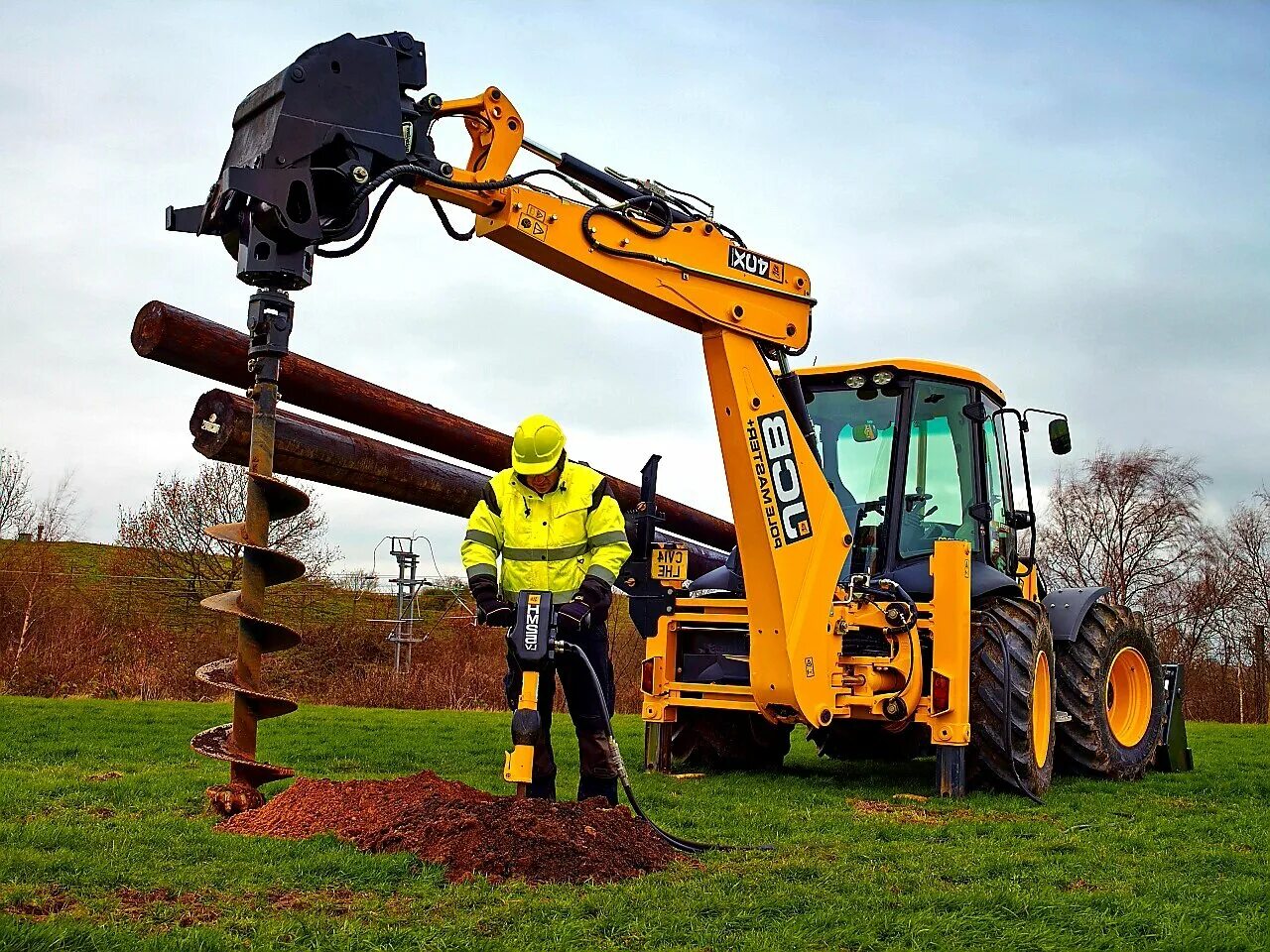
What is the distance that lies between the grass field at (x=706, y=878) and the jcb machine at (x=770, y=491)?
0.69 m

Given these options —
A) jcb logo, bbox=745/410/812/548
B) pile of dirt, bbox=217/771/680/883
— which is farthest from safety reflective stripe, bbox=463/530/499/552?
jcb logo, bbox=745/410/812/548

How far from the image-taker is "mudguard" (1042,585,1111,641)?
31.9ft

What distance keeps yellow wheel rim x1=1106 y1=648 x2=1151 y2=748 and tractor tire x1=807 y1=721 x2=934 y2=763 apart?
5.01ft

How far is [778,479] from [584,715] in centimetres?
190

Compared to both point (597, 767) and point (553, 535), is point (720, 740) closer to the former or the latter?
point (597, 767)

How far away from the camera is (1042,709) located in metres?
9.10

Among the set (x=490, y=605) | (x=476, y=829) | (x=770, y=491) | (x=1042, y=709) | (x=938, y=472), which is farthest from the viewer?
(x=938, y=472)

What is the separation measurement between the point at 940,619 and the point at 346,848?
434 centimetres

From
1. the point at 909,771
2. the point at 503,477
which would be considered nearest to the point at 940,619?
the point at 909,771

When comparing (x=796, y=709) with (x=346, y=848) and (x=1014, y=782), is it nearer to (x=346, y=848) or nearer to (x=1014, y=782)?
(x=1014, y=782)

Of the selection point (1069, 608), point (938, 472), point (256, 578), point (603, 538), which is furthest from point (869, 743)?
point (256, 578)

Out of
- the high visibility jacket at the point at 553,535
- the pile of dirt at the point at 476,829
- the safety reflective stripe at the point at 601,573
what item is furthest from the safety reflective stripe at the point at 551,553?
the pile of dirt at the point at 476,829

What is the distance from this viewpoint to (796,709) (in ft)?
25.3

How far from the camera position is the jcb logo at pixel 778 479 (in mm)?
7734
